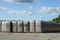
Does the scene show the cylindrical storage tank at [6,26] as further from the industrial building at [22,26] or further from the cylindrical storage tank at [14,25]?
the cylindrical storage tank at [14,25]

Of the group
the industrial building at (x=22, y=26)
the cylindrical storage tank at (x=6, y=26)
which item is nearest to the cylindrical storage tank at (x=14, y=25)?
the industrial building at (x=22, y=26)

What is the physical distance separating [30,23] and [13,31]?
388 cm

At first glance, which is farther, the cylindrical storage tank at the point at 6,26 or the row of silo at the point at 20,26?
the cylindrical storage tank at the point at 6,26

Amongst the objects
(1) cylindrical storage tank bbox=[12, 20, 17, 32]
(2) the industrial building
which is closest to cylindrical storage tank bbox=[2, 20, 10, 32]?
(2) the industrial building

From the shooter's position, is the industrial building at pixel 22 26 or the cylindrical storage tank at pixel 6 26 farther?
the cylindrical storage tank at pixel 6 26

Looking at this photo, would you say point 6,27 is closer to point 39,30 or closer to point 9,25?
point 9,25

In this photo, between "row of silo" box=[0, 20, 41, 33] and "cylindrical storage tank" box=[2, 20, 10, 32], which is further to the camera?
"cylindrical storage tank" box=[2, 20, 10, 32]

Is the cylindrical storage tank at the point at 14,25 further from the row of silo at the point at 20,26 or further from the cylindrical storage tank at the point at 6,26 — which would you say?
the cylindrical storage tank at the point at 6,26

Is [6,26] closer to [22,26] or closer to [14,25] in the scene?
[14,25]

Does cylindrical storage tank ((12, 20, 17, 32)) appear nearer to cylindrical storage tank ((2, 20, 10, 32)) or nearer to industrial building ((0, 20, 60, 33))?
industrial building ((0, 20, 60, 33))

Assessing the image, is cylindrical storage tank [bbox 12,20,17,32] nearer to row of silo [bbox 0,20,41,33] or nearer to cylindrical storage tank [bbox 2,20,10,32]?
row of silo [bbox 0,20,41,33]

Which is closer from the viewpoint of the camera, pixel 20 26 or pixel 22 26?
pixel 20 26

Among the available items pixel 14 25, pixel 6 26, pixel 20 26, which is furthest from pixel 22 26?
pixel 6 26

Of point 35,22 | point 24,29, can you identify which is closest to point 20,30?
point 24,29
